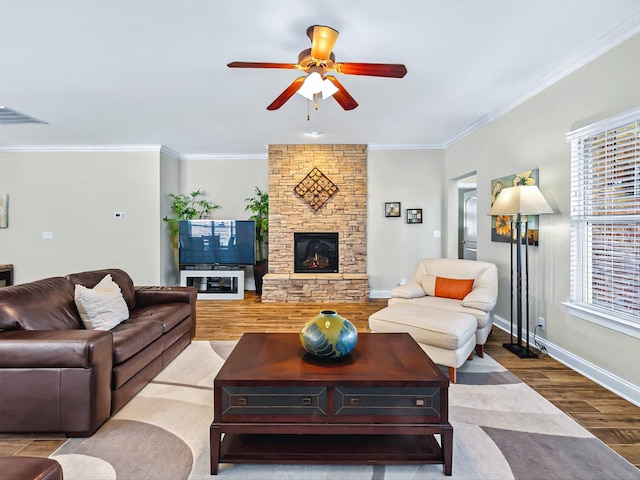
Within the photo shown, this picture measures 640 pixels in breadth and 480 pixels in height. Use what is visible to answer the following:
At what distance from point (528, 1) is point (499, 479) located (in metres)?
2.76

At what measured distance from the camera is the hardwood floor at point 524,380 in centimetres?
190

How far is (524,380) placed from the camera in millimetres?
2693

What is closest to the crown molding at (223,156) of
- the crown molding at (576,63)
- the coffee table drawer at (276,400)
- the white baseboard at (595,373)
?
the crown molding at (576,63)

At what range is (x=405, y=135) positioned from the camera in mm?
5223

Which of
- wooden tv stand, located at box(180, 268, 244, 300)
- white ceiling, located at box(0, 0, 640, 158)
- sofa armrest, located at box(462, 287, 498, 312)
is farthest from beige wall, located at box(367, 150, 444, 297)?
sofa armrest, located at box(462, 287, 498, 312)

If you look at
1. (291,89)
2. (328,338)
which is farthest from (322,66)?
(328,338)

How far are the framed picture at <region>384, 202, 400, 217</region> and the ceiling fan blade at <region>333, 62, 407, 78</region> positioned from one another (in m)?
3.61

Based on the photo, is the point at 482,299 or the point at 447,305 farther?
the point at 447,305

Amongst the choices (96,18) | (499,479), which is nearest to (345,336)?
(499,479)

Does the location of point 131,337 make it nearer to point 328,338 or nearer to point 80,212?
point 328,338

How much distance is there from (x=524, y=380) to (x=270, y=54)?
3355 mm

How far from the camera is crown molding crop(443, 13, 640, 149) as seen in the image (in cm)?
236

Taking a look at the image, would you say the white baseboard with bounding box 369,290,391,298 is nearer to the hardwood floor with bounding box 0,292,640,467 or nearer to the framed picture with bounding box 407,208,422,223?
the hardwood floor with bounding box 0,292,640,467

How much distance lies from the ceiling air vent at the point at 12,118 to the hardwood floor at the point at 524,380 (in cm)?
336
